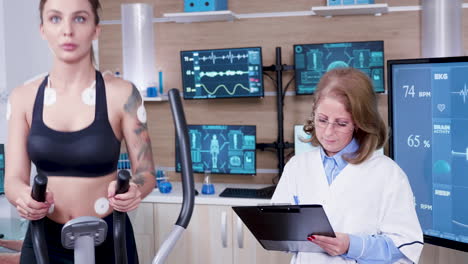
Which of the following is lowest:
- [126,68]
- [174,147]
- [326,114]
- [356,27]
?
[174,147]

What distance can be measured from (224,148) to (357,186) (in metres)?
1.60

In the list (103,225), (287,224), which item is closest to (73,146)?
(103,225)

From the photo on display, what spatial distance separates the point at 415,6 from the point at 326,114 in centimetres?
169

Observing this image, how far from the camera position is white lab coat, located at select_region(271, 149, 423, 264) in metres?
1.50

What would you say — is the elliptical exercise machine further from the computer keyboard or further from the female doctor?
the computer keyboard

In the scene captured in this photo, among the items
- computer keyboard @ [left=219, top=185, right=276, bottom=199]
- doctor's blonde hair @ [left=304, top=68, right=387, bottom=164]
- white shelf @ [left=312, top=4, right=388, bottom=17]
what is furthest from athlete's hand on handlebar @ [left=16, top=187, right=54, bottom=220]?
white shelf @ [left=312, top=4, right=388, bottom=17]

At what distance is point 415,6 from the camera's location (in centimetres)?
295

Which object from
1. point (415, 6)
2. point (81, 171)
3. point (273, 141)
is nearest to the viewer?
point (81, 171)

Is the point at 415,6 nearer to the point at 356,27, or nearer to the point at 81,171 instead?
the point at 356,27

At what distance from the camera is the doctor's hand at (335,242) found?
1460mm

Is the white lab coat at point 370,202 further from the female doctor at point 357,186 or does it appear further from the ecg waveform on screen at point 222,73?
the ecg waveform on screen at point 222,73

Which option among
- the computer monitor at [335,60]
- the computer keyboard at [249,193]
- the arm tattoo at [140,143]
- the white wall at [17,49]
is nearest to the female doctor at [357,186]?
the arm tattoo at [140,143]

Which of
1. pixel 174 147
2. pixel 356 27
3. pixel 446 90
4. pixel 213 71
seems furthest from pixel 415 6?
pixel 174 147

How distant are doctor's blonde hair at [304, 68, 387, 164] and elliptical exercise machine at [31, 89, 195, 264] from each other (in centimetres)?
68
